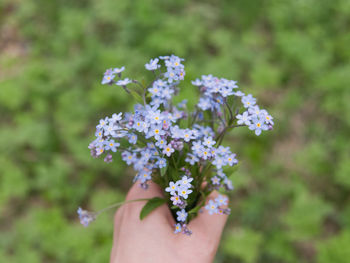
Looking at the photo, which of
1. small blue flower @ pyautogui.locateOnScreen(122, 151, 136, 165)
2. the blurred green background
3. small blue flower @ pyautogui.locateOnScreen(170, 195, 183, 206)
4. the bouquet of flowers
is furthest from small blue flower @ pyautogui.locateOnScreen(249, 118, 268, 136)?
the blurred green background

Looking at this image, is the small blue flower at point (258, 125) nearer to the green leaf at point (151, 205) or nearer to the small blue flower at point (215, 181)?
the small blue flower at point (215, 181)

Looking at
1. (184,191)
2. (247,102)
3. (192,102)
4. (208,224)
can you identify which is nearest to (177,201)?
(184,191)

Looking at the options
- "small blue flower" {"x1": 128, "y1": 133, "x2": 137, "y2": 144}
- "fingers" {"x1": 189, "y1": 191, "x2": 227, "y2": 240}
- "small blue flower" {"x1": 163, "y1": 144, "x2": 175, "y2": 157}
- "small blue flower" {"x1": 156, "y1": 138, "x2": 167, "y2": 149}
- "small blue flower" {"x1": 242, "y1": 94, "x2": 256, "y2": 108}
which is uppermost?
"small blue flower" {"x1": 242, "y1": 94, "x2": 256, "y2": 108}

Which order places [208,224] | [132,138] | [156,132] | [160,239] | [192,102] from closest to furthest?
1. [156,132]
2. [132,138]
3. [160,239]
4. [208,224]
5. [192,102]

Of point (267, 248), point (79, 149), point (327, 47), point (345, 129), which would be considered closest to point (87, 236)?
point (79, 149)

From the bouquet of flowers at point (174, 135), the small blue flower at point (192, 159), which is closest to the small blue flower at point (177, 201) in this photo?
the bouquet of flowers at point (174, 135)

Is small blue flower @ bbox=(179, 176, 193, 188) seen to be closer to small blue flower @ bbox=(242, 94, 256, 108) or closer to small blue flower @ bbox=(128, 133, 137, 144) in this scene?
small blue flower @ bbox=(128, 133, 137, 144)

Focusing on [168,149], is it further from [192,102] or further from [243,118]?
[192,102]
